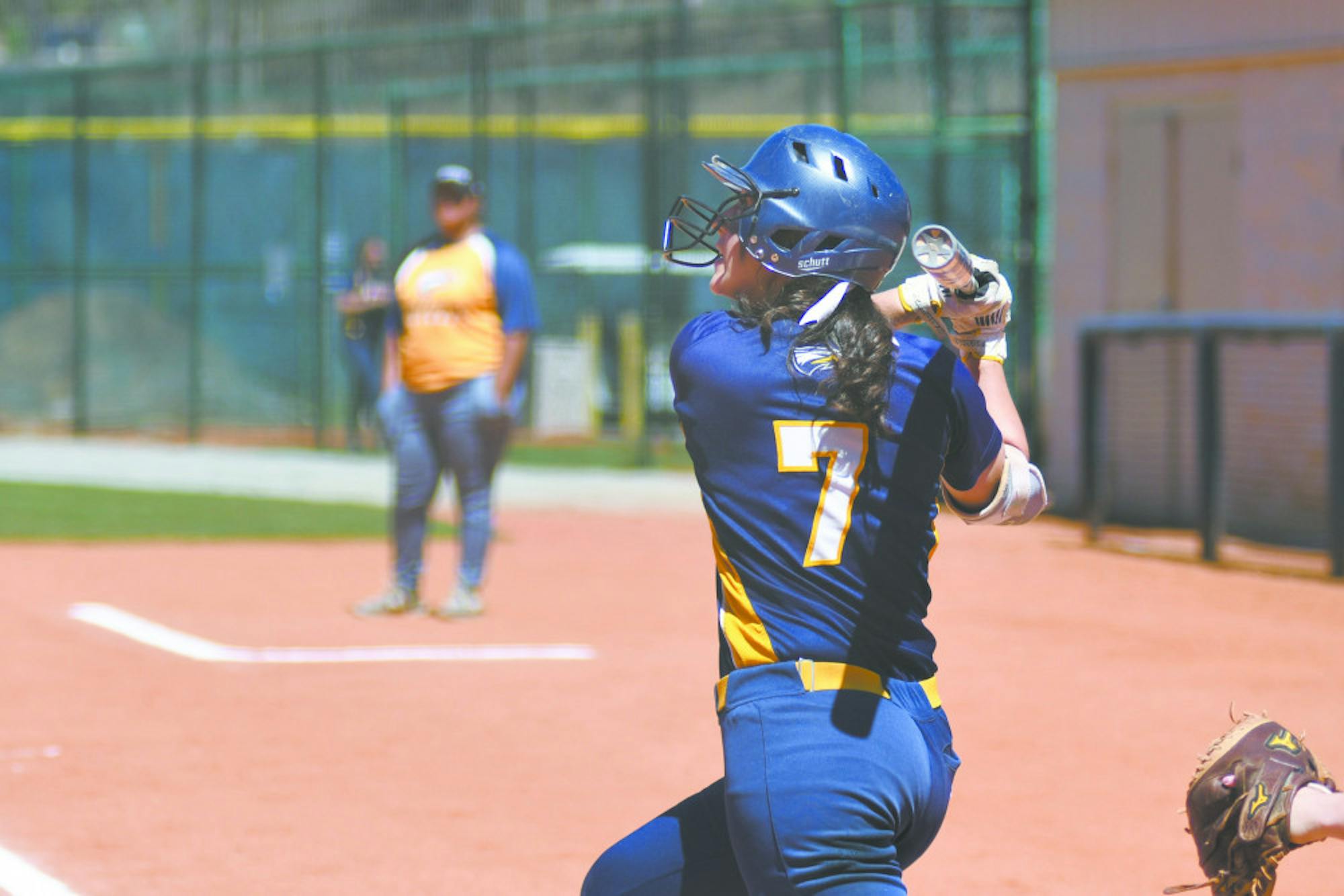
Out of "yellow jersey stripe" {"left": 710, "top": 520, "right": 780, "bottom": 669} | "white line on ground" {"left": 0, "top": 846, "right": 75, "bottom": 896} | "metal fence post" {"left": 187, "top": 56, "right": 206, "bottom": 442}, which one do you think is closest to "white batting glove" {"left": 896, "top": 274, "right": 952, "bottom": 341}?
"yellow jersey stripe" {"left": 710, "top": 520, "right": 780, "bottom": 669}

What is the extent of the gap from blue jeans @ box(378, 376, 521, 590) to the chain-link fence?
8872 millimetres

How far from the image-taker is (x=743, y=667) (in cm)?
303

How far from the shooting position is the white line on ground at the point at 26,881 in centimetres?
487

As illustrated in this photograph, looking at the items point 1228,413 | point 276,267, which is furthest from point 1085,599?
point 276,267

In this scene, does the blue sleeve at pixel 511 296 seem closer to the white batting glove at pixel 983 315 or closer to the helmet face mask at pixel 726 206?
the helmet face mask at pixel 726 206

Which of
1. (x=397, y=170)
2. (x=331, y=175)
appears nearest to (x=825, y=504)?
(x=397, y=170)

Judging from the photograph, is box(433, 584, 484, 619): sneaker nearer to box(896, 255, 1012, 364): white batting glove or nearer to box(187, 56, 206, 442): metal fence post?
box(896, 255, 1012, 364): white batting glove

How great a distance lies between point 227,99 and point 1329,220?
50.1ft

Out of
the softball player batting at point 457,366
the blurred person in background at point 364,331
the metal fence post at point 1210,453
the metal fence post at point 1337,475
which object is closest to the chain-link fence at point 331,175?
the blurred person in background at point 364,331

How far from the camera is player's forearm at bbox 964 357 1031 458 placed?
10.5ft

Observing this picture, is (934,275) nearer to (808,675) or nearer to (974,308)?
(974,308)

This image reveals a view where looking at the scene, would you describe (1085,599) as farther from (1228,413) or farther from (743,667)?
(743,667)

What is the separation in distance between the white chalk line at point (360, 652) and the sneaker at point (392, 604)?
0.85 metres

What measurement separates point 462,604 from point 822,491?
21.8 feet
